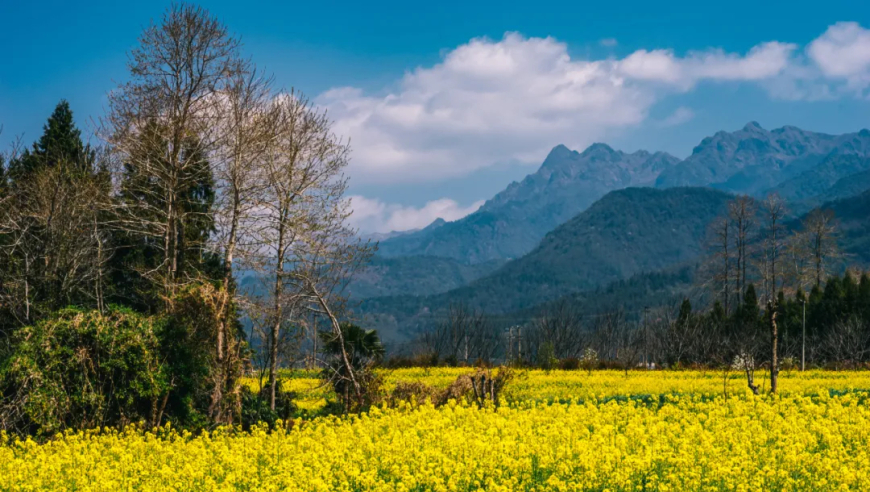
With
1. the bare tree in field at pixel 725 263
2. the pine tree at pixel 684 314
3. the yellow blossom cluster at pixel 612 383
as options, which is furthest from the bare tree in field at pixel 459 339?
the yellow blossom cluster at pixel 612 383

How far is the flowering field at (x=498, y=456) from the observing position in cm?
1103

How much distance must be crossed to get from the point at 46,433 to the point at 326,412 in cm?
846

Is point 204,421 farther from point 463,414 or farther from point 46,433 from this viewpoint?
point 463,414

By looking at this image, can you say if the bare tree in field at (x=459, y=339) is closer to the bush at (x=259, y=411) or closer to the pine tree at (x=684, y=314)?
the pine tree at (x=684, y=314)

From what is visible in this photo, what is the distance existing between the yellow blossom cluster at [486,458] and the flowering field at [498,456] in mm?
34

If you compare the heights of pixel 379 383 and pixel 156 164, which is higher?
pixel 156 164

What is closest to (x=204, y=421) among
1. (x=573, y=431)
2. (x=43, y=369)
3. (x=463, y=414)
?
(x=43, y=369)

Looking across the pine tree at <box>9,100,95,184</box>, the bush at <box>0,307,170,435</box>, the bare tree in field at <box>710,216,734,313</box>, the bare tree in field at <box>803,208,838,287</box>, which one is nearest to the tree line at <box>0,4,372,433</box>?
the bush at <box>0,307,170,435</box>

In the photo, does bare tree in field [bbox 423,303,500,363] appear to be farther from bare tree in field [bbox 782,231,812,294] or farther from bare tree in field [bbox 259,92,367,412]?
bare tree in field [bbox 259,92,367,412]

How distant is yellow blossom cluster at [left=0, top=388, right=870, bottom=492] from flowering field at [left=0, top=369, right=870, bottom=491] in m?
0.03

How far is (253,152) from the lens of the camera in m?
21.6

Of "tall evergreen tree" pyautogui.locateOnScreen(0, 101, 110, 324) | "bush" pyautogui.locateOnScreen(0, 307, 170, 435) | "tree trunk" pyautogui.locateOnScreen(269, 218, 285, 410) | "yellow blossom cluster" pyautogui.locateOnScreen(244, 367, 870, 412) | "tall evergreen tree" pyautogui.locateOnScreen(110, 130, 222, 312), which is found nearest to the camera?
"bush" pyautogui.locateOnScreen(0, 307, 170, 435)

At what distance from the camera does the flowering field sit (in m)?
11.0

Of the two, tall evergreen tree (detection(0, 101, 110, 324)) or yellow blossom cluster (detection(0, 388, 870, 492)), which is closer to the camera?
yellow blossom cluster (detection(0, 388, 870, 492))
